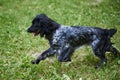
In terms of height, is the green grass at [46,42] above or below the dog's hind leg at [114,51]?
below

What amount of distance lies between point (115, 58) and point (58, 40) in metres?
1.62

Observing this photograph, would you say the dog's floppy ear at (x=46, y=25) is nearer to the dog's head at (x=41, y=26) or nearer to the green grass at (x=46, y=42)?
the dog's head at (x=41, y=26)

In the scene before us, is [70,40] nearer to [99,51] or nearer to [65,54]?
[65,54]

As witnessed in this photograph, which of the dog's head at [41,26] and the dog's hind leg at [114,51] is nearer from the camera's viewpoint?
the dog's head at [41,26]

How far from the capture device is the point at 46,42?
34.4ft

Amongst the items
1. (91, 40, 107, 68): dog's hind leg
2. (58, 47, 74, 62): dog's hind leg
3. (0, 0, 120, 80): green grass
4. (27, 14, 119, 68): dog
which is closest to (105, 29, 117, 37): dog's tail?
(27, 14, 119, 68): dog

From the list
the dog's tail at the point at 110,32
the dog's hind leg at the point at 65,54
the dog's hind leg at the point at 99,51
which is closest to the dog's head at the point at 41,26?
the dog's hind leg at the point at 65,54

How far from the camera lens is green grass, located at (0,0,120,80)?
783 centimetres

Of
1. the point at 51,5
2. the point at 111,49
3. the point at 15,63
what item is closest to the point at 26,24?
the point at 51,5

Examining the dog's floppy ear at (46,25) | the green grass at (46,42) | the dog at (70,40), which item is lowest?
the green grass at (46,42)

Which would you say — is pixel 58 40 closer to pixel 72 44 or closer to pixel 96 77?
pixel 72 44

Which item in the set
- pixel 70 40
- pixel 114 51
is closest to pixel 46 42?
pixel 70 40

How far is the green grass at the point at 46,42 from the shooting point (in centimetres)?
783

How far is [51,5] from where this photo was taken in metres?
14.7
